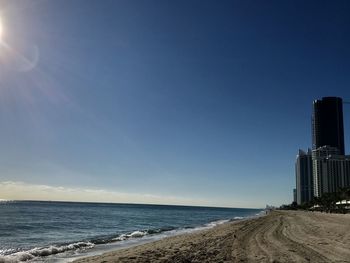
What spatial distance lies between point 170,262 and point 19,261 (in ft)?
28.8

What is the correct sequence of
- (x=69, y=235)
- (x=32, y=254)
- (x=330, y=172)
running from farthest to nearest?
1. (x=330, y=172)
2. (x=69, y=235)
3. (x=32, y=254)

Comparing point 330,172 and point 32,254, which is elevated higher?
point 330,172

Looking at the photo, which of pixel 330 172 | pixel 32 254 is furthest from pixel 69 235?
pixel 330 172

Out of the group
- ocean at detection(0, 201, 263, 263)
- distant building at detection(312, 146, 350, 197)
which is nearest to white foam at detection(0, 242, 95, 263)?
ocean at detection(0, 201, 263, 263)

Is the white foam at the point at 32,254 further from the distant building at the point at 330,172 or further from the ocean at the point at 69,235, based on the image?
the distant building at the point at 330,172

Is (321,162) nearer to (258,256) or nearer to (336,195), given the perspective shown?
(336,195)

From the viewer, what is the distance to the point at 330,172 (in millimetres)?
173875

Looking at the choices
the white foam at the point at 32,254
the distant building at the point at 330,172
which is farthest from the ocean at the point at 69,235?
the distant building at the point at 330,172

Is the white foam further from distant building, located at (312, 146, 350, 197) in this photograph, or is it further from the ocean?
distant building, located at (312, 146, 350, 197)

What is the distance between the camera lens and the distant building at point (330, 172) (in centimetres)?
16838

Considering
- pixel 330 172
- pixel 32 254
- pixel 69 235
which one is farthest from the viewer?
pixel 330 172

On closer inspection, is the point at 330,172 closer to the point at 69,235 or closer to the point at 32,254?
the point at 69,235

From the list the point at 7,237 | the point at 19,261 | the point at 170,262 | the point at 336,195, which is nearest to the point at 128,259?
the point at 170,262

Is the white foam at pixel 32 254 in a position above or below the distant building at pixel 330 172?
below
